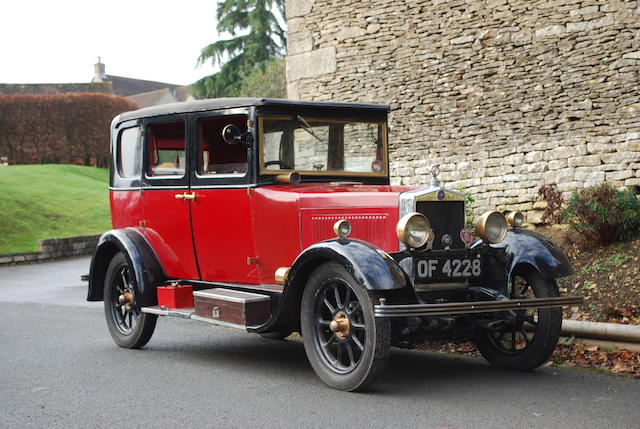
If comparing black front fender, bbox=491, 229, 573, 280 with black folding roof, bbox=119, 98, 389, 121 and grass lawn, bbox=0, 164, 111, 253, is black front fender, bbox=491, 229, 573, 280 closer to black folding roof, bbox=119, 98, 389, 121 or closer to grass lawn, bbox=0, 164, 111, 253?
black folding roof, bbox=119, 98, 389, 121

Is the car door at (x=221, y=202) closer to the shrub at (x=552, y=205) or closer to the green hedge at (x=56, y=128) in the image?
the shrub at (x=552, y=205)

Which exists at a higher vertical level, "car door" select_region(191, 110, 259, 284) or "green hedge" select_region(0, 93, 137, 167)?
"green hedge" select_region(0, 93, 137, 167)

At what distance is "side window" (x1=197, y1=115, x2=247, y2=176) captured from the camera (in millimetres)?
6883

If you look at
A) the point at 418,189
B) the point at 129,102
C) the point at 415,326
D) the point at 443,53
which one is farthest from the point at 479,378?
the point at 129,102

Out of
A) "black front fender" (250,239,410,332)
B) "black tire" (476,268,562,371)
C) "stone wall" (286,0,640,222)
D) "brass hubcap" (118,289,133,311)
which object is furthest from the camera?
"stone wall" (286,0,640,222)

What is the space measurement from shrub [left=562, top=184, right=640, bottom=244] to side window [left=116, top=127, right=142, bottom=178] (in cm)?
527

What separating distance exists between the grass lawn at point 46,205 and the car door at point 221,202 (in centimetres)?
1431

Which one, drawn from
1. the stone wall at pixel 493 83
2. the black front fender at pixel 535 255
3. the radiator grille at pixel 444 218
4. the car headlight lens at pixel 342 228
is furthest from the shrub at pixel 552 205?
A: the car headlight lens at pixel 342 228

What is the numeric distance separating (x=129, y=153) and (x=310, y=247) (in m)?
3.00

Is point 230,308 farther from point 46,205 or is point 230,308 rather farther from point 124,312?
point 46,205

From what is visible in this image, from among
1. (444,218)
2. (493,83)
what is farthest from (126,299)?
(493,83)

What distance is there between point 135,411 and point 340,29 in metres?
10.8

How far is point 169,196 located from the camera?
7477 mm

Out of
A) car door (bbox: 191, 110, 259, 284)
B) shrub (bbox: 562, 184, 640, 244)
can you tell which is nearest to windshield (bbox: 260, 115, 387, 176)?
car door (bbox: 191, 110, 259, 284)
